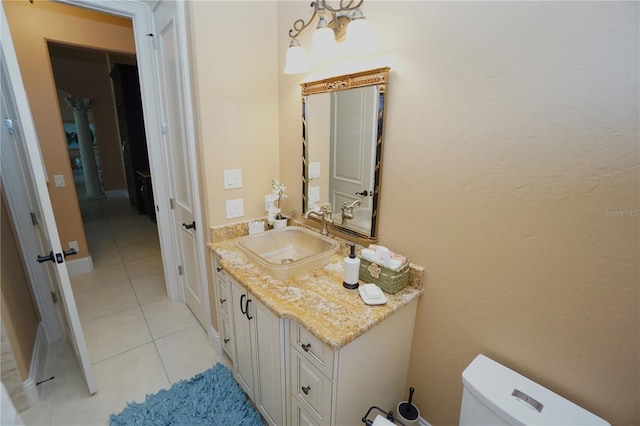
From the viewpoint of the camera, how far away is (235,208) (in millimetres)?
1894

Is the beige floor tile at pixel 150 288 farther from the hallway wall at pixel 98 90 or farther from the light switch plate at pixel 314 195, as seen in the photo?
the hallway wall at pixel 98 90

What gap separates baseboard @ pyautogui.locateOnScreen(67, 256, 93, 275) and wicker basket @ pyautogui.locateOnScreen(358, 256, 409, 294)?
11.3ft

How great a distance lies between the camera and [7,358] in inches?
59.7

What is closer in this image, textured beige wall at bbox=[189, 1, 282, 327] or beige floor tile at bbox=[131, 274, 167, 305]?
textured beige wall at bbox=[189, 1, 282, 327]

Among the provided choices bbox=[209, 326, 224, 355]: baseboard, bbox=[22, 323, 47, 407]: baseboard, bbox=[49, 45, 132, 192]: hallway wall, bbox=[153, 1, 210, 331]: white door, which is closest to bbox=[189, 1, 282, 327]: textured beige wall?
bbox=[153, 1, 210, 331]: white door

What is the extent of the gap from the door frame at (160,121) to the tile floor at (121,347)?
0.22m

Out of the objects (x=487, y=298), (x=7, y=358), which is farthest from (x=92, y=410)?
(x=487, y=298)

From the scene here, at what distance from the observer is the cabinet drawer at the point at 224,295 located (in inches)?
65.1

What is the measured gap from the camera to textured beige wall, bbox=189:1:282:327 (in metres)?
1.60

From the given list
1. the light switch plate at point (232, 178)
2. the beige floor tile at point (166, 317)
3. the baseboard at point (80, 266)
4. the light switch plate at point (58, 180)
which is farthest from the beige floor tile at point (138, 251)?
the light switch plate at point (232, 178)

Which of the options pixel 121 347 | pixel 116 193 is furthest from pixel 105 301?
pixel 116 193

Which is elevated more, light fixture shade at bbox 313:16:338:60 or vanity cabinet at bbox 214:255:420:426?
light fixture shade at bbox 313:16:338:60

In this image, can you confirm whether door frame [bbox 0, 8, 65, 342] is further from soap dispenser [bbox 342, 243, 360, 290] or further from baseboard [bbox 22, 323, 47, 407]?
soap dispenser [bbox 342, 243, 360, 290]

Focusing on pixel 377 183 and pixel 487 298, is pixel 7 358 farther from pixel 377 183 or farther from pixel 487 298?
pixel 487 298
